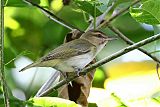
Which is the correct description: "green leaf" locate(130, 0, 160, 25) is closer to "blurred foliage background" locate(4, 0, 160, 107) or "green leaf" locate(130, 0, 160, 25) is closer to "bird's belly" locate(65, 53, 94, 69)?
"bird's belly" locate(65, 53, 94, 69)

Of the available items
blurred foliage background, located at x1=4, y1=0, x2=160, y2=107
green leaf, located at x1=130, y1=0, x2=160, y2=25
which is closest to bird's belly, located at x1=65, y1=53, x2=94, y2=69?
blurred foliage background, located at x1=4, y1=0, x2=160, y2=107

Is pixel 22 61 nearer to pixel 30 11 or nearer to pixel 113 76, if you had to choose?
pixel 30 11

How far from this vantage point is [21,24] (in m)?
2.87

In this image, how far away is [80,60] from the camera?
2.29m

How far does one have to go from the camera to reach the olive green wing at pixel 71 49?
87.4 inches

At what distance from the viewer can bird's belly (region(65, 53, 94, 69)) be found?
2223 millimetres

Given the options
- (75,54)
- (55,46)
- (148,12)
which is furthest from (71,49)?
(148,12)

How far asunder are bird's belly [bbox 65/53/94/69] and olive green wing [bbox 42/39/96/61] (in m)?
0.02

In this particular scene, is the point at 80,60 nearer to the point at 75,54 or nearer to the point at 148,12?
the point at 75,54

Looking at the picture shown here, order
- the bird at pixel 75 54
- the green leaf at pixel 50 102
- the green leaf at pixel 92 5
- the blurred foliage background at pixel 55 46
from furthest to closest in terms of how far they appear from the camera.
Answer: the blurred foliage background at pixel 55 46 < the bird at pixel 75 54 < the green leaf at pixel 92 5 < the green leaf at pixel 50 102

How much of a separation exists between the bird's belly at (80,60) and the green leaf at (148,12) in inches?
25.0

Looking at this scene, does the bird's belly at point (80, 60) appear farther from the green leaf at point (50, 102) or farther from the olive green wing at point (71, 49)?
the green leaf at point (50, 102)

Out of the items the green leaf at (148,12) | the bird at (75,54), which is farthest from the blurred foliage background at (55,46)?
the green leaf at (148,12)

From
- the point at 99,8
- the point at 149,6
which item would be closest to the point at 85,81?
the point at 99,8
